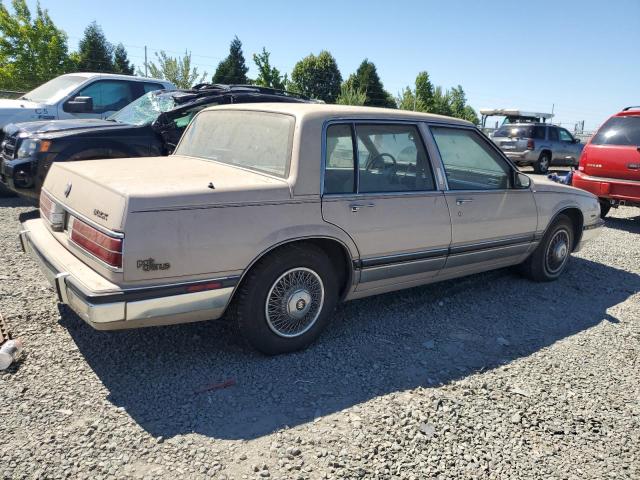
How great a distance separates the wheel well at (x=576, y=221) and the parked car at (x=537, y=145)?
12319 mm

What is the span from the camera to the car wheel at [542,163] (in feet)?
56.9

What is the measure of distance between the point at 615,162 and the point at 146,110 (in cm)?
728

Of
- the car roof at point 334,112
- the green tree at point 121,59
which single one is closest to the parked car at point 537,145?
the car roof at point 334,112

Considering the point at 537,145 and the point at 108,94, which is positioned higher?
the point at 108,94

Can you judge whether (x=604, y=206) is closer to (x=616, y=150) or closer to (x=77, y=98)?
(x=616, y=150)

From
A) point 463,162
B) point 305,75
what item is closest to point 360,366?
Answer: point 463,162

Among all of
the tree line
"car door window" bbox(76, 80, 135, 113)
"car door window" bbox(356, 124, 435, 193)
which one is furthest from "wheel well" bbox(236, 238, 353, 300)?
the tree line

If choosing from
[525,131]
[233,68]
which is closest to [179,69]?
[233,68]

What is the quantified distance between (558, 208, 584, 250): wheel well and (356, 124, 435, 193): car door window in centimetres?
221

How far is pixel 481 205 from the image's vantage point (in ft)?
14.3

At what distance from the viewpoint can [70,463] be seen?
7.59 ft

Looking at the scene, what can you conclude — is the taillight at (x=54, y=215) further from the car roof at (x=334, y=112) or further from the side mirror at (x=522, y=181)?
the side mirror at (x=522, y=181)

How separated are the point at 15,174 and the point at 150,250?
4.41 meters

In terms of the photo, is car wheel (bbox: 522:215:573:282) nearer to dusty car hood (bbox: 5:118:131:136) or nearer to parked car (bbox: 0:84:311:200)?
parked car (bbox: 0:84:311:200)
